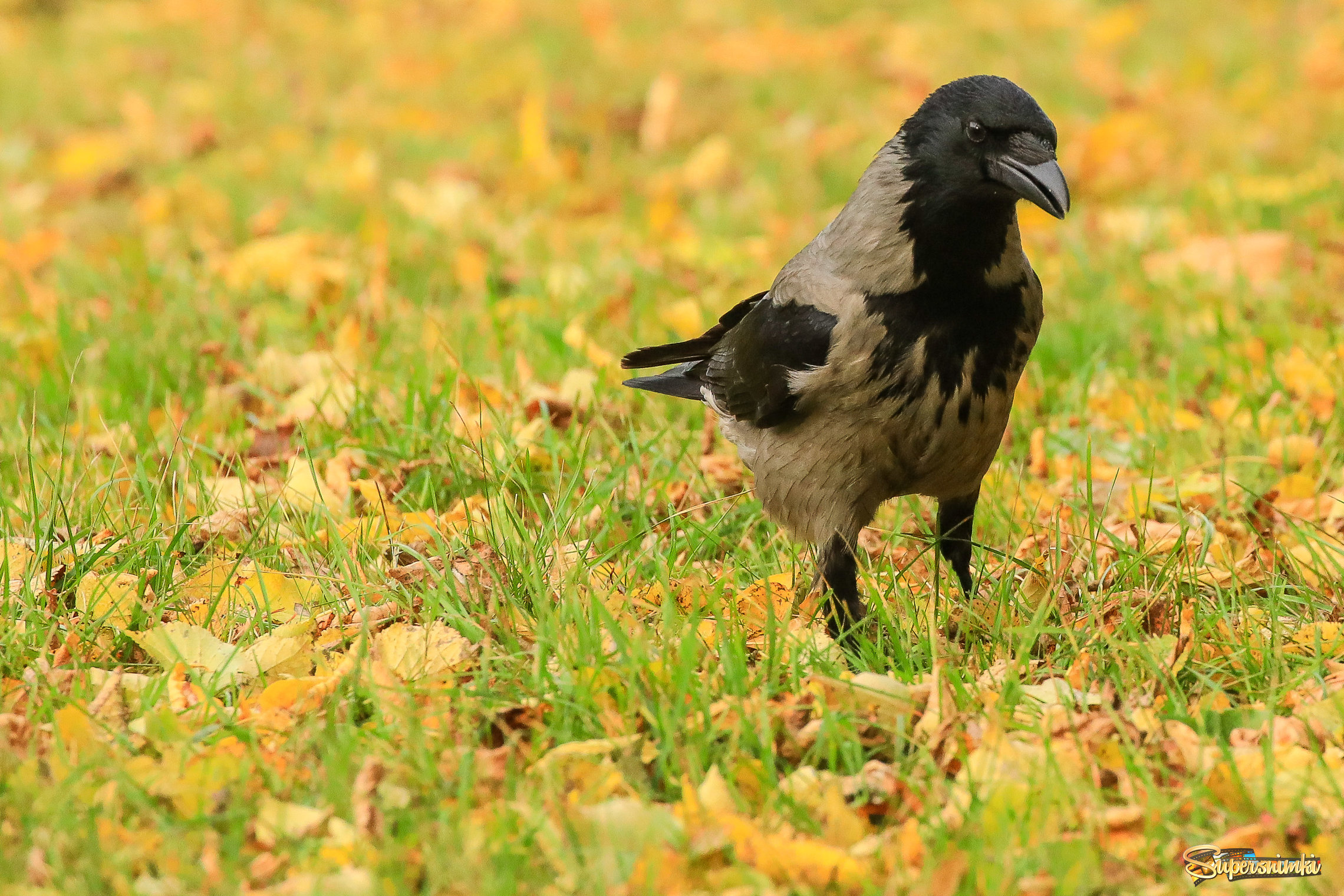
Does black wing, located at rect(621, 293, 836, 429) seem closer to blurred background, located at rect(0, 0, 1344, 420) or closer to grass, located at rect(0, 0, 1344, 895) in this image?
grass, located at rect(0, 0, 1344, 895)

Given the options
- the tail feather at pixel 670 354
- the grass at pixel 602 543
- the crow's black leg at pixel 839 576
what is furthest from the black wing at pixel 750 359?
the crow's black leg at pixel 839 576

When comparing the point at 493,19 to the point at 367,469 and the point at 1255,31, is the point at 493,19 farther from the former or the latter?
the point at 367,469

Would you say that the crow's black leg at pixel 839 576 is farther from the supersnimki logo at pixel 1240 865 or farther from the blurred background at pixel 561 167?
the blurred background at pixel 561 167

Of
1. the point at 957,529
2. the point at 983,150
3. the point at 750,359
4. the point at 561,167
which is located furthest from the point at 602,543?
the point at 561,167

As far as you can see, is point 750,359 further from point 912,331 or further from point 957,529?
point 957,529

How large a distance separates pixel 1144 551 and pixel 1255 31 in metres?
7.01

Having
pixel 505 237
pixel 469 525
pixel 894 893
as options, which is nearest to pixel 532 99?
pixel 505 237

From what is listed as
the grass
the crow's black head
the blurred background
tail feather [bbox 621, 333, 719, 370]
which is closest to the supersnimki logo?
the grass

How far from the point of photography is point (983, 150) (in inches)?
120

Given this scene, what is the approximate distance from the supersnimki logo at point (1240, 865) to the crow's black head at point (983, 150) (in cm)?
124

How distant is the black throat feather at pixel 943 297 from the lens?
3.13 m

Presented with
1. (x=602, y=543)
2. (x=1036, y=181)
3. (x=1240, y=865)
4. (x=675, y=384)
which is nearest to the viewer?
(x=1240, y=865)

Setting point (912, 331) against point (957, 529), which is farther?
point (957, 529)

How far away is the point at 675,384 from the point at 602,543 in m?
0.61
